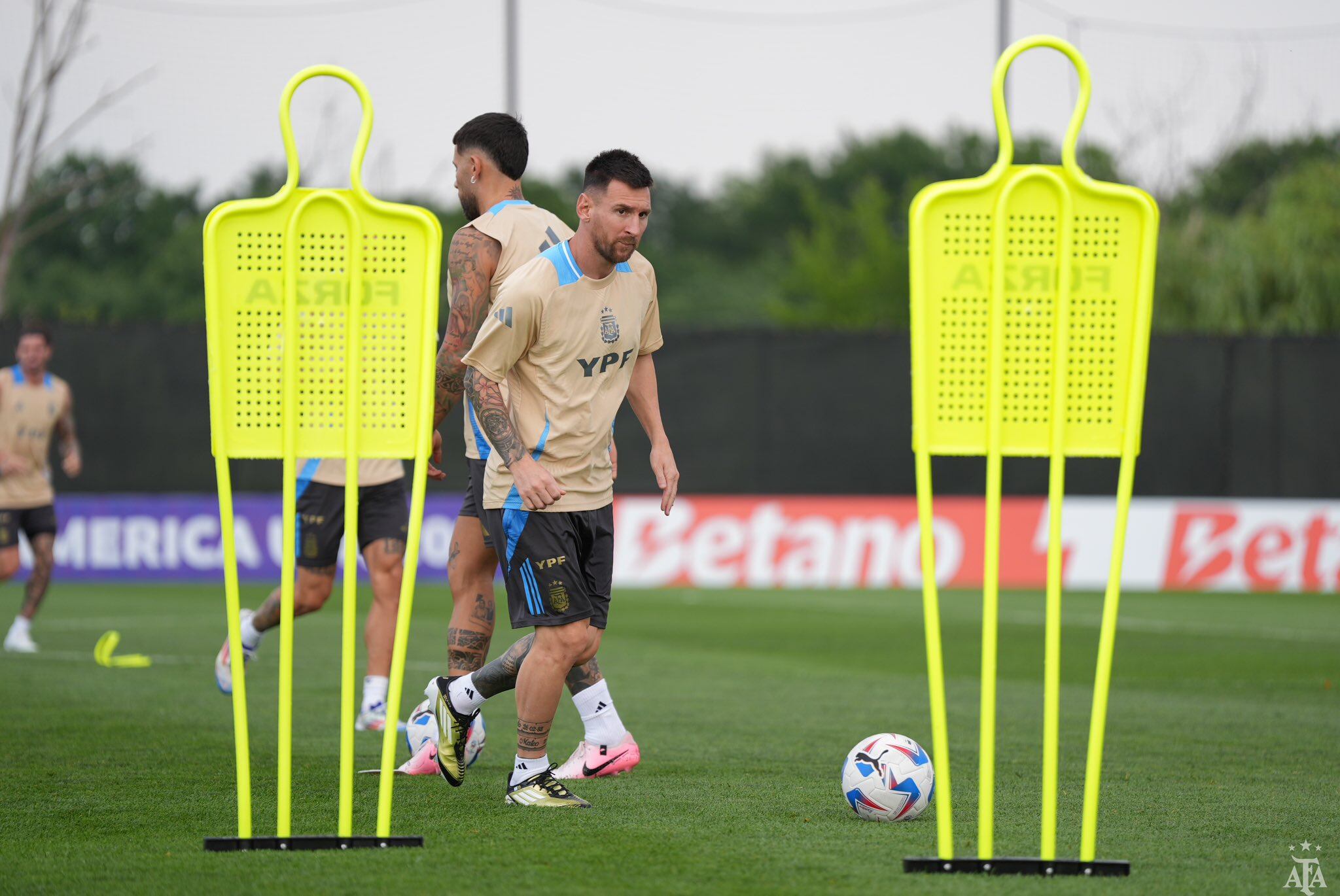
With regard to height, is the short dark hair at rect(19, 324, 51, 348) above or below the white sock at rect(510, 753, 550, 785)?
above

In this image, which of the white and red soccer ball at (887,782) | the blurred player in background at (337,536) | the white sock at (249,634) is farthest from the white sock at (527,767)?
the white sock at (249,634)

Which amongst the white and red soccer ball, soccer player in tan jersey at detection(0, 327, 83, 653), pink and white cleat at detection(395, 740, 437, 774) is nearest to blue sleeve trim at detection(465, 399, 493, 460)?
pink and white cleat at detection(395, 740, 437, 774)

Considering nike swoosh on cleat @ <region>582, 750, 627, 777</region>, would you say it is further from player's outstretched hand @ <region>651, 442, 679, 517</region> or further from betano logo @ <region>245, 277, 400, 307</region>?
betano logo @ <region>245, 277, 400, 307</region>

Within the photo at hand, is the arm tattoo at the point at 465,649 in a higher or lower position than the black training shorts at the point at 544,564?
lower

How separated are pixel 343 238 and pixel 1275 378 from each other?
57.6 feet

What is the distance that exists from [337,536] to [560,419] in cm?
278

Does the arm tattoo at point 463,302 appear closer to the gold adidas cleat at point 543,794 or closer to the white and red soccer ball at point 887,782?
the gold adidas cleat at point 543,794

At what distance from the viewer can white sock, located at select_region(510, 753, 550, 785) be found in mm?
5449

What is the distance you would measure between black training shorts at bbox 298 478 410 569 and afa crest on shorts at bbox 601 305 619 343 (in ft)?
8.53

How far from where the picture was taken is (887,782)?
208 inches

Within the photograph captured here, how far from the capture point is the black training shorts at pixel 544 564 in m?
5.25

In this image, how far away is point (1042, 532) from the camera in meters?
18.6

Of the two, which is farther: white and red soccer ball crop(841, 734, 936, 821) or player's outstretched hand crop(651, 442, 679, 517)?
player's outstretched hand crop(651, 442, 679, 517)

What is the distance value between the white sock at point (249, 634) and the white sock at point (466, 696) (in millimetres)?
2321
